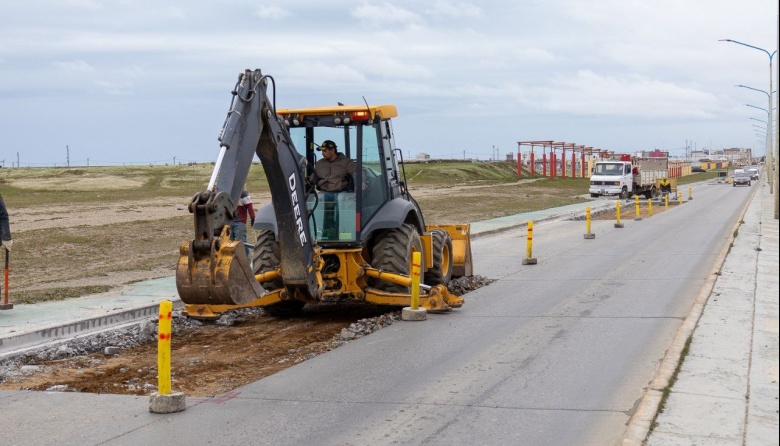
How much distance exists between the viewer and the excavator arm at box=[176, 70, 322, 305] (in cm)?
938

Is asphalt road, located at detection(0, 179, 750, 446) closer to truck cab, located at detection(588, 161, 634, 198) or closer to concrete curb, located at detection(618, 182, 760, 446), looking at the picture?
concrete curb, located at detection(618, 182, 760, 446)

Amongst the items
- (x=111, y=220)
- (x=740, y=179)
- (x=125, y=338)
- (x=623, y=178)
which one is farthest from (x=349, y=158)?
(x=740, y=179)

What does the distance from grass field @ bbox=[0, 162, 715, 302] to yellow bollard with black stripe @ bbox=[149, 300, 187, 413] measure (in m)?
7.38

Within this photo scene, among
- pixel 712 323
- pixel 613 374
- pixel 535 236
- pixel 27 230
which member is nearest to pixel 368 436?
pixel 613 374

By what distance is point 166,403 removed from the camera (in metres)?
8.45

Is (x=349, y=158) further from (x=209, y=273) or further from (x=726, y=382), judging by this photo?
(x=726, y=382)

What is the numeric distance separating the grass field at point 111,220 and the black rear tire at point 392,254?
5.24 meters

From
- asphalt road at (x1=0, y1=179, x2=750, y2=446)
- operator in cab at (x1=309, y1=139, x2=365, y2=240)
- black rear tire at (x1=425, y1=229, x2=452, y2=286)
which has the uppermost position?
operator in cab at (x1=309, y1=139, x2=365, y2=240)

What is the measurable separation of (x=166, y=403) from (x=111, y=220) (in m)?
29.2

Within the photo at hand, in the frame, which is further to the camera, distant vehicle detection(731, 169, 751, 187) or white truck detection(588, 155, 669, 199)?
distant vehicle detection(731, 169, 751, 187)

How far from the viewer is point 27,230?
3062 cm

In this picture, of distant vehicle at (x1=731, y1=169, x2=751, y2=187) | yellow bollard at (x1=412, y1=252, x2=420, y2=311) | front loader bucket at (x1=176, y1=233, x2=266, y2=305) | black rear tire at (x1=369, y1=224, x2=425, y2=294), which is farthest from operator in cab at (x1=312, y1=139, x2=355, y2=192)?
distant vehicle at (x1=731, y1=169, x2=751, y2=187)

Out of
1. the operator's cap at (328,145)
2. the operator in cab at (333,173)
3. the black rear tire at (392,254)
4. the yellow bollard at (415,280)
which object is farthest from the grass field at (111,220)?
the yellow bollard at (415,280)

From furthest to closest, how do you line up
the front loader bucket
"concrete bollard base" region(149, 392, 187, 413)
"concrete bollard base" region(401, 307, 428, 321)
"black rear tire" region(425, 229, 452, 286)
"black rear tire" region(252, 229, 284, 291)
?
"black rear tire" region(425, 229, 452, 286), "black rear tire" region(252, 229, 284, 291), "concrete bollard base" region(401, 307, 428, 321), the front loader bucket, "concrete bollard base" region(149, 392, 187, 413)
